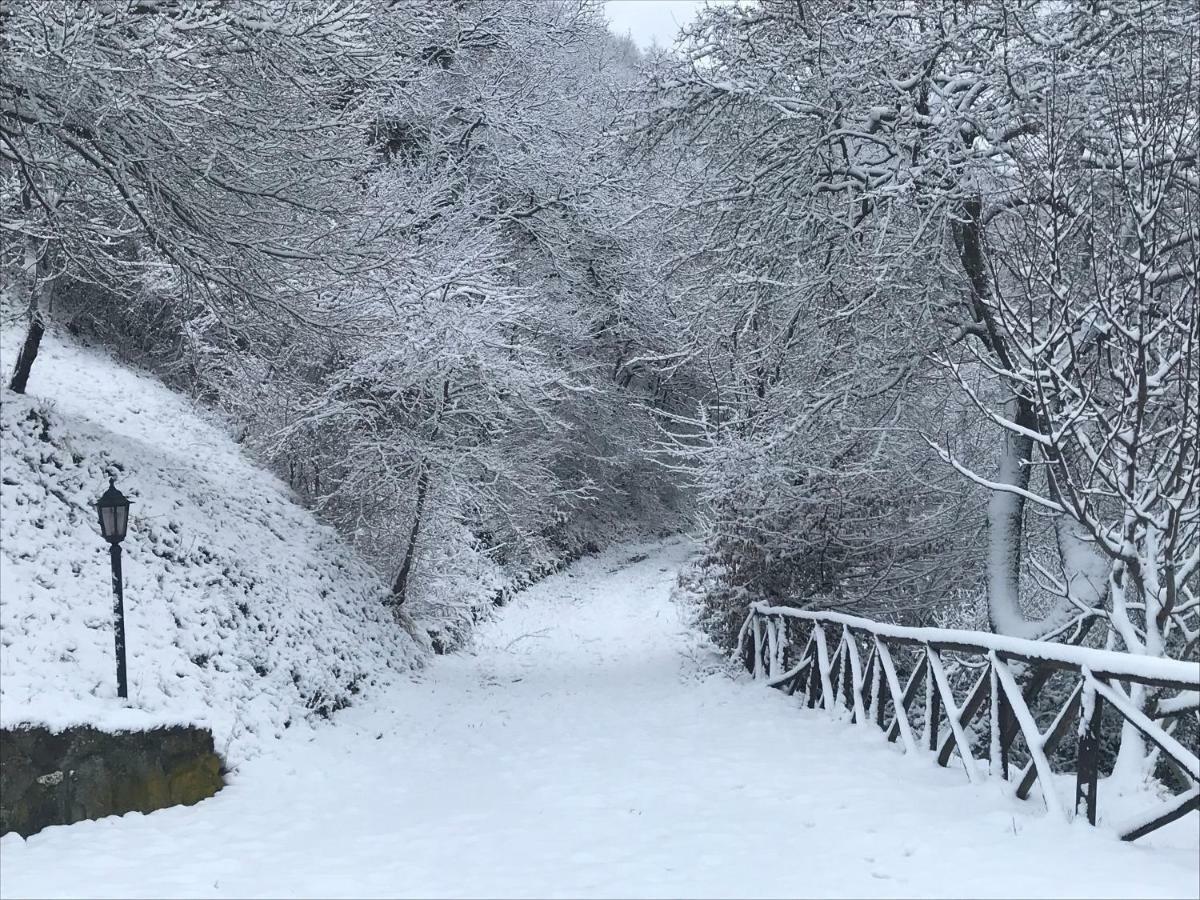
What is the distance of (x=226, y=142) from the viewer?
31.2 feet

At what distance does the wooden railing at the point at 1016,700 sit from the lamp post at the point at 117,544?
585cm

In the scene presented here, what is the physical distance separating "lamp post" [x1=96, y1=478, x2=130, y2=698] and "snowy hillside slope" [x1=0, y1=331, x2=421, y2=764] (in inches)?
6.6

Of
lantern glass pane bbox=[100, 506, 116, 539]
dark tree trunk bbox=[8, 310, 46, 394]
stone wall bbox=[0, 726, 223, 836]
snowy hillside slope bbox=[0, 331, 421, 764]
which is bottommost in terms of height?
stone wall bbox=[0, 726, 223, 836]

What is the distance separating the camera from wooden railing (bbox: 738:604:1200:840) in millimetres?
4516

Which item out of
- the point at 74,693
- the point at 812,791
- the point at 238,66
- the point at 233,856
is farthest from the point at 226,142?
the point at 812,791

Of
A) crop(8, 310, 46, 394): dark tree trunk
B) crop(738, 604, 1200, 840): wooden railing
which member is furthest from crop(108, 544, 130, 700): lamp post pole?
crop(738, 604, 1200, 840): wooden railing

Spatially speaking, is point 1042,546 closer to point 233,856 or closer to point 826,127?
point 826,127

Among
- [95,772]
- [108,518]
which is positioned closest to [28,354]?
[108,518]

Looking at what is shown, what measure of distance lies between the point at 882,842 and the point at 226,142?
8.50 meters

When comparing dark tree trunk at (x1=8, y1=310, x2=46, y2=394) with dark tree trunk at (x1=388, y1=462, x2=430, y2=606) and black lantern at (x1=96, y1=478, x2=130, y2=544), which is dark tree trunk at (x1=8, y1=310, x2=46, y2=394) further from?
dark tree trunk at (x1=388, y1=462, x2=430, y2=606)

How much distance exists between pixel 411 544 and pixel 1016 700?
31.0 feet

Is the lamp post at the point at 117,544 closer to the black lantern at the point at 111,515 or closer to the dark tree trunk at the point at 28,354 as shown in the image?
the black lantern at the point at 111,515

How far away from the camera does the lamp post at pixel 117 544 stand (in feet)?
24.1

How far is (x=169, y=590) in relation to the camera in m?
9.11
